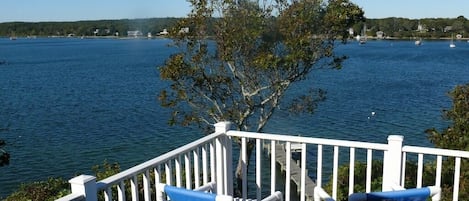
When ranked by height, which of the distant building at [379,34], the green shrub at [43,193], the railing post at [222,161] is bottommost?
the green shrub at [43,193]

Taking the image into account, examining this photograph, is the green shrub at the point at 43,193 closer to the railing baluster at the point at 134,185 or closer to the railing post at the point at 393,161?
the railing baluster at the point at 134,185

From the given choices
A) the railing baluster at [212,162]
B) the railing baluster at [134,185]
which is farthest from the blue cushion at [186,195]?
the railing baluster at [212,162]

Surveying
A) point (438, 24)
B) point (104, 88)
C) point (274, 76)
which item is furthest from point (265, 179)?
point (438, 24)

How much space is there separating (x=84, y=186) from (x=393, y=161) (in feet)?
6.92

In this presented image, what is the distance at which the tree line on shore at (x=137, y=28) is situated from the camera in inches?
3100

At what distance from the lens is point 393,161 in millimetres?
3295

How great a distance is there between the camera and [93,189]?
7.90 ft

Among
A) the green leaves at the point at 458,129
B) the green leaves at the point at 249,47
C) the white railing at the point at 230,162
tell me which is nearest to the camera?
the white railing at the point at 230,162

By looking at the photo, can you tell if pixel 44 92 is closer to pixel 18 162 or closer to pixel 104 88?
pixel 104 88

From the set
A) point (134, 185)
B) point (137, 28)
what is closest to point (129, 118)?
point (134, 185)

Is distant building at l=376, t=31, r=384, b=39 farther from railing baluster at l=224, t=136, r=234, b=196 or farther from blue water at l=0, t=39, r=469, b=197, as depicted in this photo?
railing baluster at l=224, t=136, r=234, b=196

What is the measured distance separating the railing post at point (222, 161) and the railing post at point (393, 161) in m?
1.27

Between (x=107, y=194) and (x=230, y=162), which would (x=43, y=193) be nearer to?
(x=230, y=162)

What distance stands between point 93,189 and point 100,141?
47.1ft
